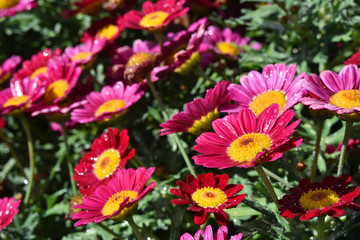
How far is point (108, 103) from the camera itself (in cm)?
161

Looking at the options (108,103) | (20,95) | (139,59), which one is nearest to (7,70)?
(20,95)

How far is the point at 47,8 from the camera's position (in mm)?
2535

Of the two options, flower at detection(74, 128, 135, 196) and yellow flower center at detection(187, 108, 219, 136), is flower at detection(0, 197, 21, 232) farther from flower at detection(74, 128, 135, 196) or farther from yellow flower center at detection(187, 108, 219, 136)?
yellow flower center at detection(187, 108, 219, 136)

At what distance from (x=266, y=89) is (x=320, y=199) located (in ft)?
1.18

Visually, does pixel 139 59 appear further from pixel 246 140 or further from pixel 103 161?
pixel 246 140

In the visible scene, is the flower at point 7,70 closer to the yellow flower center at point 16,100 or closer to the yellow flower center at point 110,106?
the yellow flower center at point 16,100

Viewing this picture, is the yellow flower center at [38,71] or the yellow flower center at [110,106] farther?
the yellow flower center at [38,71]

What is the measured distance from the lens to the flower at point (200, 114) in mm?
1199

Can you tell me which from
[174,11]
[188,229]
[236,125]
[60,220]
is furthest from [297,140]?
[60,220]

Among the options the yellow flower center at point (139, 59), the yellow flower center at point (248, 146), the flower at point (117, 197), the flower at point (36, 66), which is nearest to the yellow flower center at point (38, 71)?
the flower at point (36, 66)

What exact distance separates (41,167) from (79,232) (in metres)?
0.63

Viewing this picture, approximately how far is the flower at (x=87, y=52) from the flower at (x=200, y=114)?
645 millimetres

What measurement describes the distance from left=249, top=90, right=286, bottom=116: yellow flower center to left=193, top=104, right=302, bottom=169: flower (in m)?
0.13

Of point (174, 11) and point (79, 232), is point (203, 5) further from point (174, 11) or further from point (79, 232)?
point (79, 232)
